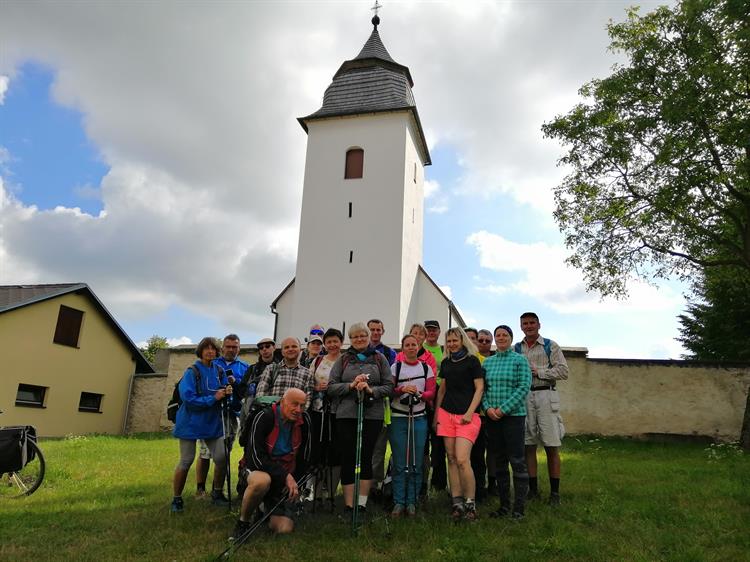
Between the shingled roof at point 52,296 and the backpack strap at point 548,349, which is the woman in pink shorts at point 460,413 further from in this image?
the shingled roof at point 52,296

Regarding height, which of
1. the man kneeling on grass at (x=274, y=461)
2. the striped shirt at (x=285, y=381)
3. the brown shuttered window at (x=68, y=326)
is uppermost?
the brown shuttered window at (x=68, y=326)

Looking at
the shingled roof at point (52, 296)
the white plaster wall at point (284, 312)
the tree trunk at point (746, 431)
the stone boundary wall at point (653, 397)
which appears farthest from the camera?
the white plaster wall at point (284, 312)

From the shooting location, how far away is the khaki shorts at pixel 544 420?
5.87 metres

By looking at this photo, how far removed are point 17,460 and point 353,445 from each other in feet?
14.2

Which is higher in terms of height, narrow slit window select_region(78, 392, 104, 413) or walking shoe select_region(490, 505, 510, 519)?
narrow slit window select_region(78, 392, 104, 413)

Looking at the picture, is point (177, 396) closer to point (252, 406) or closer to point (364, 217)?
point (252, 406)

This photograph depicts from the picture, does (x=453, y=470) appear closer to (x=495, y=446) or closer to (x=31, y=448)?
(x=495, y=446)

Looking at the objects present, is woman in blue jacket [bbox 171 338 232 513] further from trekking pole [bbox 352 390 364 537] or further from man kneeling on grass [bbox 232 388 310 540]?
trekking pole [bbox 352 390 364 537]

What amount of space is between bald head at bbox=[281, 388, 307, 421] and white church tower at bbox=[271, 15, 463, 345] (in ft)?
46.7

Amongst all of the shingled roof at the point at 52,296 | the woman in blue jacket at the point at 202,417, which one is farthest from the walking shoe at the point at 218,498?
the shingled roof at the point at 52,296

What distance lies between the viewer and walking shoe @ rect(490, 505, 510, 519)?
17.4ft

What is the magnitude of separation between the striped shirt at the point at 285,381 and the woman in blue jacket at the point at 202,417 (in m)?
0.59

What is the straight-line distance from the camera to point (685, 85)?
11469 millimetres

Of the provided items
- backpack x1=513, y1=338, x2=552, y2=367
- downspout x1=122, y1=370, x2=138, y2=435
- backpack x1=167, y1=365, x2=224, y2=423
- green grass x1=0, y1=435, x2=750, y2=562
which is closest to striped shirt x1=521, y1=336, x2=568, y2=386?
backpack x1=513, y1=338, x2=552, y2=367
